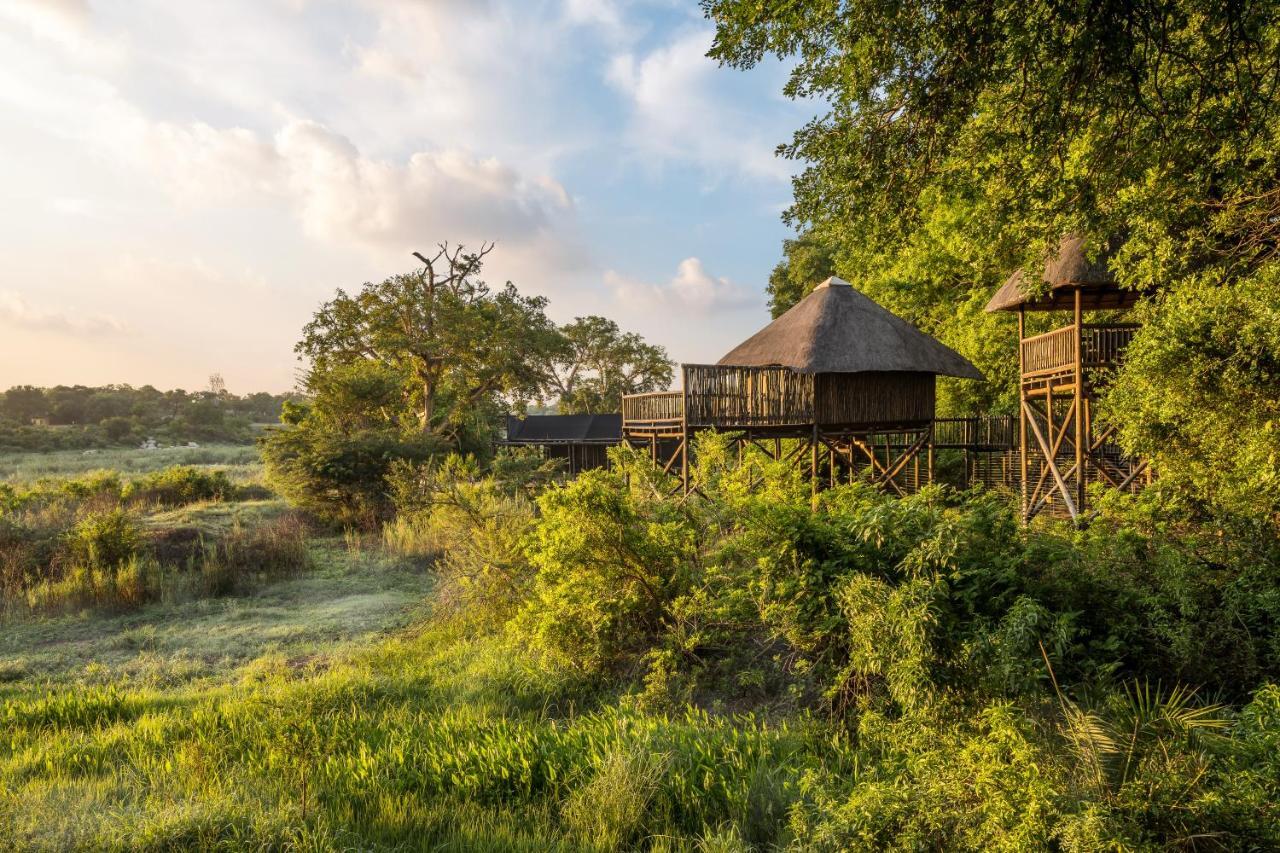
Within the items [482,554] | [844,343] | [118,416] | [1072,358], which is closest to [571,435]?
[844,343]

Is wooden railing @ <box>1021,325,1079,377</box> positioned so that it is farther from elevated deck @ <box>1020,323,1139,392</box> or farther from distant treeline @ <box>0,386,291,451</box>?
distant treeline @ <box>0,386,291,451</box>

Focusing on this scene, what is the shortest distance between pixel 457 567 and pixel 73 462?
1466 inches

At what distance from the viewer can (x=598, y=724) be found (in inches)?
190

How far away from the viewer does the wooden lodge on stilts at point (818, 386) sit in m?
14.3

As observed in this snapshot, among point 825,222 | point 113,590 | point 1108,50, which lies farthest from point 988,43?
point 113,590

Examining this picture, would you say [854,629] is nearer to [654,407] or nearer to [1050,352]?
[654,407]

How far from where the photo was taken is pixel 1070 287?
40.4 ft

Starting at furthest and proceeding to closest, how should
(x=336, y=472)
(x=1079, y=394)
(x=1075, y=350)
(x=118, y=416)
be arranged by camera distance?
(x=118, y=416), (x=336, y=472), (x=1075, y=350), (x=1079, y=394)

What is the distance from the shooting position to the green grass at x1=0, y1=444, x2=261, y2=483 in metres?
29.0

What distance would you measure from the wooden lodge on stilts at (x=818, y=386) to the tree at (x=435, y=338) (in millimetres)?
13382

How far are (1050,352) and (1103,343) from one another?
1.19 m

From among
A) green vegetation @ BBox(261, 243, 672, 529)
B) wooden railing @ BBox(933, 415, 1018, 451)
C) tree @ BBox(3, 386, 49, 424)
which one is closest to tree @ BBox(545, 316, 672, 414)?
green vegetation @ BBox(261, 243, 672, 529)

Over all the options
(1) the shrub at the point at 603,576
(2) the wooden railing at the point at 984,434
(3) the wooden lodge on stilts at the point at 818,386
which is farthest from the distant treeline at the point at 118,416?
(1) the shrub at the point at 603,576

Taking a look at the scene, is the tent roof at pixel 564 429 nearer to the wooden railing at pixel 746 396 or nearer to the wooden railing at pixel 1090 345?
the wooden railing at pixel 746 396
